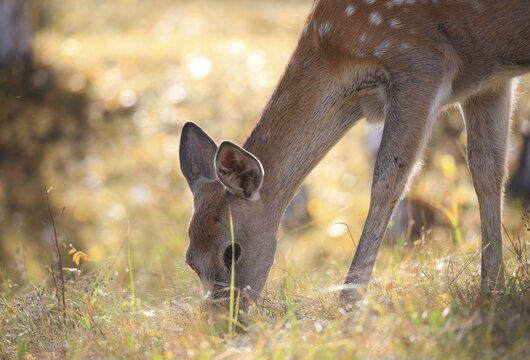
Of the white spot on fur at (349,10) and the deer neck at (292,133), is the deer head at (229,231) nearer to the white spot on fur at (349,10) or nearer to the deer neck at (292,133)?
the deer neck at (292,133)

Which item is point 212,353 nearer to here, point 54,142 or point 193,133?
point 193,133

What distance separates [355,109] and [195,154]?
1067 mm

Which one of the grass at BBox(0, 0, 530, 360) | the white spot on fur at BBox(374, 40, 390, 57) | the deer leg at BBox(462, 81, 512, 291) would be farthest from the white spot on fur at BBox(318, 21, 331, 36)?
the deer leg at BBox(462, 81, 512, 291)

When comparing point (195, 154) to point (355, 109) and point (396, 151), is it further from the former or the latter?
point (396, 151)

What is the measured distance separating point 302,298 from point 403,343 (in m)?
0.99

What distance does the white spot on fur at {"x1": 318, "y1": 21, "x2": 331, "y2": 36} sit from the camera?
387 cm

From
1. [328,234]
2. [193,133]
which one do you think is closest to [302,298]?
[193,133]

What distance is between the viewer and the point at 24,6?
425 inches

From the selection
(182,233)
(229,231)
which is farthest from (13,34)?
(229,231)

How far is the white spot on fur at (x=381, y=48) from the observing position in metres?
3.67

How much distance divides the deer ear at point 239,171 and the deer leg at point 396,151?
682 millimetres

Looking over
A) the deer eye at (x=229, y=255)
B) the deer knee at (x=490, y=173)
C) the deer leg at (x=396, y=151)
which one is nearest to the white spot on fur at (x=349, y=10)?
the deer leg at (x=396, y=151)

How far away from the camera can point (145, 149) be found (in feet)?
29.9

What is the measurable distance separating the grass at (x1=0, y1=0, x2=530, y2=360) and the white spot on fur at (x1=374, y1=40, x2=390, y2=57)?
1.00 m
